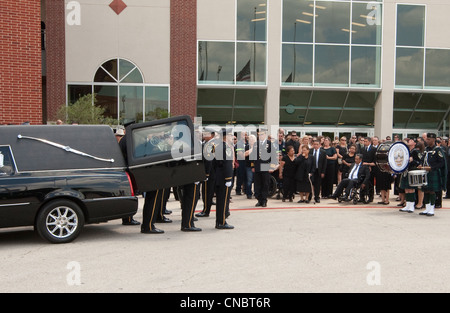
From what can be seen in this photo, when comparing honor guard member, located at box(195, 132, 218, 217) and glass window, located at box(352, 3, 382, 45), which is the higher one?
glass window, located at box(352, 3, 382, 45)

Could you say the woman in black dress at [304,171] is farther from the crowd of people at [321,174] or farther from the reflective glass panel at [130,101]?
the reflective glass panel at [130,101]

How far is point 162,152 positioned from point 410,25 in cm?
2122

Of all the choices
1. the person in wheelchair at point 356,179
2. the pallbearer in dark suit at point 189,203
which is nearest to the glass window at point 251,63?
the person in wheelchair at point 356,179

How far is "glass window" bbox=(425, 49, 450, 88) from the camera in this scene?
2481 cm

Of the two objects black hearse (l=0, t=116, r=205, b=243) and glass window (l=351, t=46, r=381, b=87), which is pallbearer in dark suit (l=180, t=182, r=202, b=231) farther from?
glass window (l=351, t=46, r=381, b=87)

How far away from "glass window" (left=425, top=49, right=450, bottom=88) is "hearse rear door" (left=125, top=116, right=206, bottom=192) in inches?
824

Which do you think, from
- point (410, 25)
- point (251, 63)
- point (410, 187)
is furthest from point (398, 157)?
point (410, 25)

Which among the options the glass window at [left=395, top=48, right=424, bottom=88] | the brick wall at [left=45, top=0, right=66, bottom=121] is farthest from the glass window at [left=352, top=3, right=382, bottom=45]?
the brick wall at [left=45, top=0, right=66, bottom=121]

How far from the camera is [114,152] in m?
7.87

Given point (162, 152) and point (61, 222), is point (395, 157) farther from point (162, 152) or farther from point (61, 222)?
point (61, 222)

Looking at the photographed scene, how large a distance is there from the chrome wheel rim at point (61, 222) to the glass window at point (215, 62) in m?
16.9

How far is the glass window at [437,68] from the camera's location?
81.4 feet

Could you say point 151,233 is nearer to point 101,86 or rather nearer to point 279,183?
point 279,183
